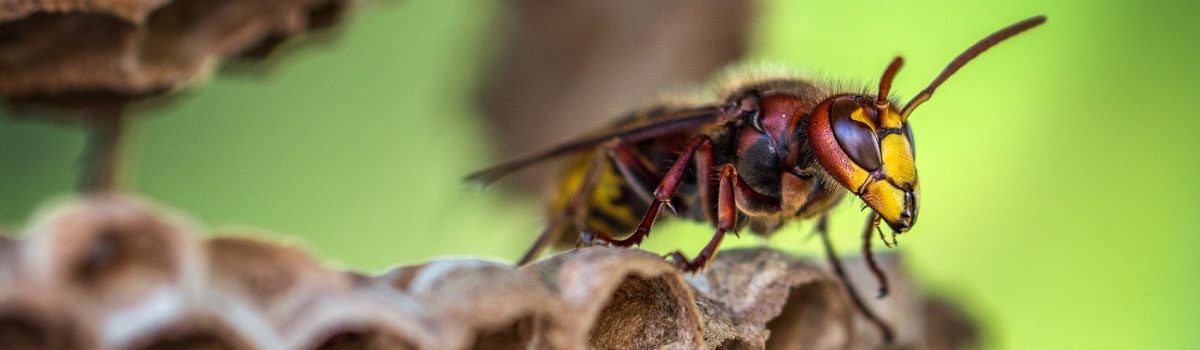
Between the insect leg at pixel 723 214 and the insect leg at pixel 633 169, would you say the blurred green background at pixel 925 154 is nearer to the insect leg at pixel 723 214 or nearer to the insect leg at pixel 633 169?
the insect leg at pixel 633 169

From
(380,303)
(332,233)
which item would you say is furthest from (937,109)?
(380,303)

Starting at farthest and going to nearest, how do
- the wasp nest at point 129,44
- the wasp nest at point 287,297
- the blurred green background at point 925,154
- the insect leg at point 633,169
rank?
the blurred green background at point 925,154 → the insect leg at point 633,169 → the wasp nest at point 129,44 → the wasp nest at point 287,297

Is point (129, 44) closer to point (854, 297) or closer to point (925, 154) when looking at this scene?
point (854, 297)

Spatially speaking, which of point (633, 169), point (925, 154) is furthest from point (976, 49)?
point (925, 154)

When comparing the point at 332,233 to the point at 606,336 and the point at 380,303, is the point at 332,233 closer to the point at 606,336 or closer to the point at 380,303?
the point at 606,336

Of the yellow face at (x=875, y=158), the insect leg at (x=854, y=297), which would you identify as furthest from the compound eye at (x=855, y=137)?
the insect leg at (x=854, y=297)

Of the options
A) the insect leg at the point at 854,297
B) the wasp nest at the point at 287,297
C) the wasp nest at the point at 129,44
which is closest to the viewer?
the wasp nest at the point at 287,297

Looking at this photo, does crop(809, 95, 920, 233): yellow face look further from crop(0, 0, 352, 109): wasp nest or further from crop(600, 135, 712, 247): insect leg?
crop(0, 0, 352, 109): wasp nest
